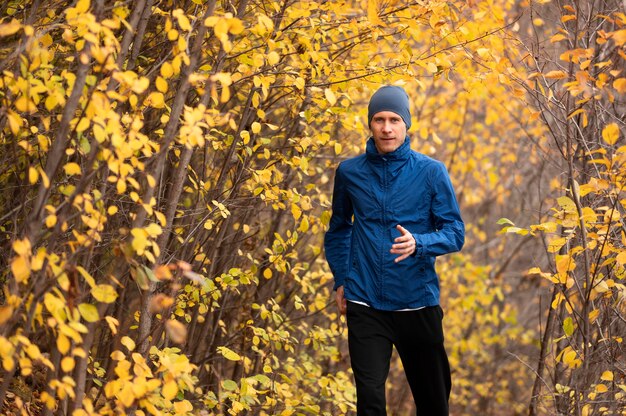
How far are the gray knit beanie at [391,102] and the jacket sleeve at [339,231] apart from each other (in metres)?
0.37

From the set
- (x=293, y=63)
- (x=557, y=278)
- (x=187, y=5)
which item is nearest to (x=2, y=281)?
(x=187, y=5)

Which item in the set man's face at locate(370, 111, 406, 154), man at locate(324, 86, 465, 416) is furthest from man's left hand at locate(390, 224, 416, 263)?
man's face at locate(370, 111, 406, 154)

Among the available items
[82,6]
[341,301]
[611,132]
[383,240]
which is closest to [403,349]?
[341,301]

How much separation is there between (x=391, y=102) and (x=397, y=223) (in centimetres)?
60

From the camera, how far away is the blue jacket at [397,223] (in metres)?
3.86

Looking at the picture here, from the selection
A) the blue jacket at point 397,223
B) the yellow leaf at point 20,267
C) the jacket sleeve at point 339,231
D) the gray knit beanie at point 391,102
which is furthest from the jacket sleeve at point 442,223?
the yellow leaf at point 20,267

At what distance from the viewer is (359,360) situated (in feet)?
12.7

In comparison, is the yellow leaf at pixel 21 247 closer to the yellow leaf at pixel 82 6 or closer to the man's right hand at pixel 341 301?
the yellow leaf at pixel 82 6

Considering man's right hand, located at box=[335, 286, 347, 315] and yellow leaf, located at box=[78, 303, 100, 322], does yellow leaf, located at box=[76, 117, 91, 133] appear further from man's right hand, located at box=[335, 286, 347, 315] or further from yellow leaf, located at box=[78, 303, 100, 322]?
man's right hand, located at box=[335, 286, 347, 315]

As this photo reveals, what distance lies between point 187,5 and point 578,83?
83.9 inches

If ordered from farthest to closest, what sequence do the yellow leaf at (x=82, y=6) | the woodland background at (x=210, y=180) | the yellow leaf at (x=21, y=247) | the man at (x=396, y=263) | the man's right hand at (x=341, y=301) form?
the man's right hand at (x=341, y=301)
the man at (x=396, y=263)
the woodland background at (x=210, y=180)
the yellow leaf at (x=82, y=6)
the yellow leaf at (x=21, y=247)

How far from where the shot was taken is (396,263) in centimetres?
388

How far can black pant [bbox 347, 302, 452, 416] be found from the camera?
3.87 m

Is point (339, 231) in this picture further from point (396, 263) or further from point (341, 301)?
point (396, 263)
